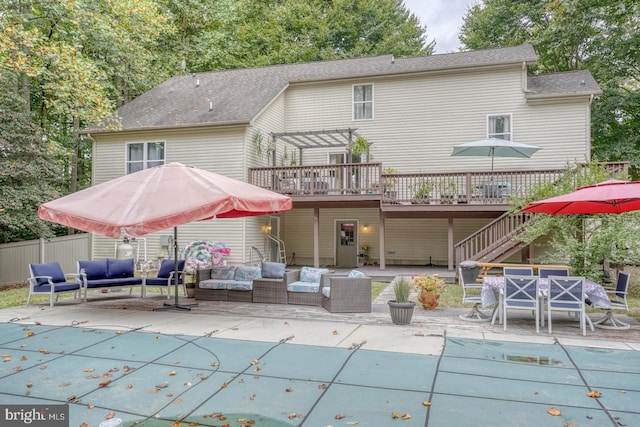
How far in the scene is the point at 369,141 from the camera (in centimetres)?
1759

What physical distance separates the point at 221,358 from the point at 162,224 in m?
2.74

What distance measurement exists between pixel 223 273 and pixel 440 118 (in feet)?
36.4

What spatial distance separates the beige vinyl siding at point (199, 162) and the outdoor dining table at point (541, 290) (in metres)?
9.82

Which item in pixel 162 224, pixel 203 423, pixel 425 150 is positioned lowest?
pixel 203 423

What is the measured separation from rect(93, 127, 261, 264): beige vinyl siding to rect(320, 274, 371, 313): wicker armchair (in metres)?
7.69

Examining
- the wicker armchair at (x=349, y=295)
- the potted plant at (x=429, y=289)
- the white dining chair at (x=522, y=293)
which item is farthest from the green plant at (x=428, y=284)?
the white dining chair at (x=522, y=293)

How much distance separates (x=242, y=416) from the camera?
3842 millimetres

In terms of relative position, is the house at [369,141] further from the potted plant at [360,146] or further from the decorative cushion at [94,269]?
the decorative cushion at [94,269]

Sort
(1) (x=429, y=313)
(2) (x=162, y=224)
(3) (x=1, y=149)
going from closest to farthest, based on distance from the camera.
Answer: (2) (x=162, y=224)
(1) (x=429, y=313)
(3) (x=1, y=149)

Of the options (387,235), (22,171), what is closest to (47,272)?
(22,171)

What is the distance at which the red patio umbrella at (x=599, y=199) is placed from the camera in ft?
22.1

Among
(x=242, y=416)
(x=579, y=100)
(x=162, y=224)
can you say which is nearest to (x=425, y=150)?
(x=579, y=100)

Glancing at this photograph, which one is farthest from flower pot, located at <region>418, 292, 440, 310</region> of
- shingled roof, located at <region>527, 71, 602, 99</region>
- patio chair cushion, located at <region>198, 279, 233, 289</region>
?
shingled roof, located at <region>527, 71, 602, 99</region>

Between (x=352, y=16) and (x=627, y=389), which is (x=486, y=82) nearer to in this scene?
(x=627, y=389)
